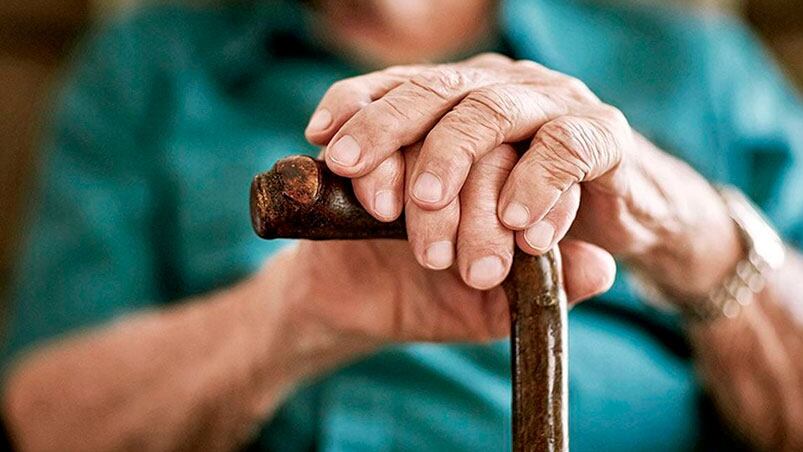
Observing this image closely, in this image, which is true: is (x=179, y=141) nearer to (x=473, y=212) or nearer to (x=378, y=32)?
(x=378, y=32)

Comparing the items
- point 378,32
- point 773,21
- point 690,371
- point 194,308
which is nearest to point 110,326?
point 194,308

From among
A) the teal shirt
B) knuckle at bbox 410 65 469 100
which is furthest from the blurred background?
knuckle at bbox 410 65 469 100

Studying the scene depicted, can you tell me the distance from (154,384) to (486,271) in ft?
1.49

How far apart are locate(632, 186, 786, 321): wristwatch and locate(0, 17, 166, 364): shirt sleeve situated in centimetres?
44

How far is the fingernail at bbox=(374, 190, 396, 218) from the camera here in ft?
1.64

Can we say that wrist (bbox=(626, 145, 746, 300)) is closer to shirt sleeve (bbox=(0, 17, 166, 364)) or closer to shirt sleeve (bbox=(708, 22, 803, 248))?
shirt sleeve (bbox=(708, 22, 803, 248))

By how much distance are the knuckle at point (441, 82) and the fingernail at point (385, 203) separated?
61mm

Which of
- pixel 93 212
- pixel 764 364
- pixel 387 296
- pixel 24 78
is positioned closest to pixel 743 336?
pixel 764 364

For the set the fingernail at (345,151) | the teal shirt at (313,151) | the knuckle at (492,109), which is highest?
the knuckle at (492,109)

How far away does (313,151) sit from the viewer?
94 cm

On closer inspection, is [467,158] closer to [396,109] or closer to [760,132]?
[396,109]

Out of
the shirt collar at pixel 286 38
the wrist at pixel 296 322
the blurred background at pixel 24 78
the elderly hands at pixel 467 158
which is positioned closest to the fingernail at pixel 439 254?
the elderly hands at pixel 467 158

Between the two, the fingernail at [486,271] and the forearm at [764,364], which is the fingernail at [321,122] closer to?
the fingernail at [486,271]

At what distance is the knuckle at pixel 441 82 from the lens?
1.75 feet
